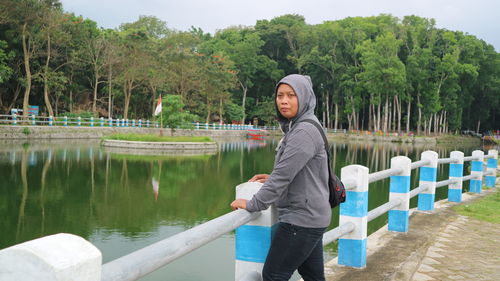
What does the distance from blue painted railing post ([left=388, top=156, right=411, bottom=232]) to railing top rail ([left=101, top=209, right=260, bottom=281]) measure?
3.13m

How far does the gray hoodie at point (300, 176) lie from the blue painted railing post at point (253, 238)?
0.10 metres

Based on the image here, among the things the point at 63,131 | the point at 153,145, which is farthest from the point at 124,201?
the point at 63,131

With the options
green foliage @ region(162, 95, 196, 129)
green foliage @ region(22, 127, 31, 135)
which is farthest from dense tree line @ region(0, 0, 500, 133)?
green foliage @ region(162, 95, 196, 129)

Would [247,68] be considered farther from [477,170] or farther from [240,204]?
[240,204]

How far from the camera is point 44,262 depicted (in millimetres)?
1051

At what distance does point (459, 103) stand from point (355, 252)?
54.3 meters

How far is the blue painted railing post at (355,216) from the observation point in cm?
359

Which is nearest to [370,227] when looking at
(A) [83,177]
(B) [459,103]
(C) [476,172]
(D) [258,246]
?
(C) [476,172]

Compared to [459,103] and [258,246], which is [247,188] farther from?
[459,103]

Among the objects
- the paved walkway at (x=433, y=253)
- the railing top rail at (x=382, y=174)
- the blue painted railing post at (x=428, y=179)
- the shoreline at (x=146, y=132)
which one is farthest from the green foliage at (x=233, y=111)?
the railing top rail at (x=382, y=174)

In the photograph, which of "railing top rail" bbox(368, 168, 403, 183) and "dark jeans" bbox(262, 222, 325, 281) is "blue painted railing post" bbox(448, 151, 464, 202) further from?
"dark jeans" bbox(262, 222, 325, 281)

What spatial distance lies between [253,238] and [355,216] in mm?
1605

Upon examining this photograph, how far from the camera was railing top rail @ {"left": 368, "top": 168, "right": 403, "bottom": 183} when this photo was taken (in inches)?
155

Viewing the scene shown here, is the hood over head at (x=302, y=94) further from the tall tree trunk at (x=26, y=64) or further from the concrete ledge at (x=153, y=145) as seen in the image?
the tall tree trunk at (x=26, y=64)
